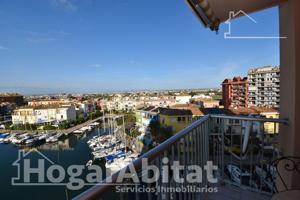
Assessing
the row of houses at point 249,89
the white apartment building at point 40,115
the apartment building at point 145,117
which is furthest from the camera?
the white apartment building at point 40,115

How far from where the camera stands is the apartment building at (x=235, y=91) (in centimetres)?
3187

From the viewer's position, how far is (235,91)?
33.8 m

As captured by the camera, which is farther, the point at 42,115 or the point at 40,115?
the point at 42,115

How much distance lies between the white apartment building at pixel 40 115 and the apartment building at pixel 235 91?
1115 inches

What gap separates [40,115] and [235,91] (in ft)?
115

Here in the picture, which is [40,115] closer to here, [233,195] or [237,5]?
[233,195]

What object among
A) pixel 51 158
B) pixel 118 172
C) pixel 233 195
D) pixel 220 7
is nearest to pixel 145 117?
pixel 51 158

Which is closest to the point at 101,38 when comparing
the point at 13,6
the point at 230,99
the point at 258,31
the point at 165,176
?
the point at 13,6

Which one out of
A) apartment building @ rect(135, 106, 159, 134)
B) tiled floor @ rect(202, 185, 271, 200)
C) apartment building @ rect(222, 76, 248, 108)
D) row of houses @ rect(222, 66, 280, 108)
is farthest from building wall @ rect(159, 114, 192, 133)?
apartment building @ rect(222, 76, 248, 108)

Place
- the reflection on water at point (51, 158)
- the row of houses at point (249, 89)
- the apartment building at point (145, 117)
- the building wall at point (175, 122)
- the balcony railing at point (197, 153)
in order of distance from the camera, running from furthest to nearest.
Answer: the row of houses at point (249, 89)
the apartment building at point (145, 117)
the building wall at point (175, 122)
the reflection on water at point (51, 158)
the balcony railing at point (197, 153)

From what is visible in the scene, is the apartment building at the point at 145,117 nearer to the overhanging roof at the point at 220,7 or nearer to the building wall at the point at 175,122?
the building wall at the point at 175,122

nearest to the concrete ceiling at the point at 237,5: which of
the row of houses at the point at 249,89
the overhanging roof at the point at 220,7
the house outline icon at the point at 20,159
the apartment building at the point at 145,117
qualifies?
the overhanging roof at the point at 220,7

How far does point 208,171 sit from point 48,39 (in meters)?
21.8

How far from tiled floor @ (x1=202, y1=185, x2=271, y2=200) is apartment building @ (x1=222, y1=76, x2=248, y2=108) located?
31.8m
